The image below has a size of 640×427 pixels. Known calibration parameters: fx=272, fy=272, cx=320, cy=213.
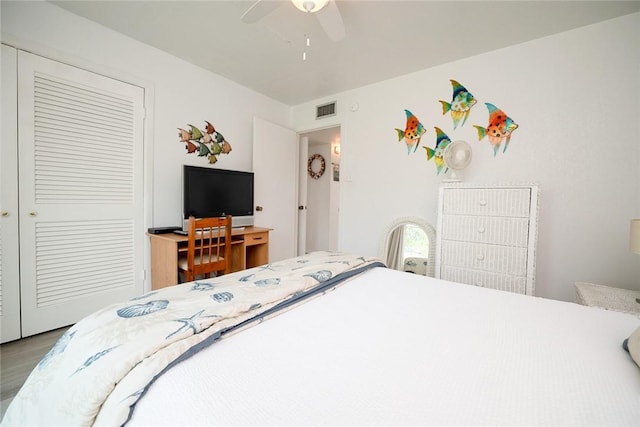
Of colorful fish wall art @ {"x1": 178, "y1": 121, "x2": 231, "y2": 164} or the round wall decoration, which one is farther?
the round wall decoration

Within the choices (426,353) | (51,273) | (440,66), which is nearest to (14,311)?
(51,273)

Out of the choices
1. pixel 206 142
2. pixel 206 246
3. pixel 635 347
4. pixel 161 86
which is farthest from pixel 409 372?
pixel 161 86

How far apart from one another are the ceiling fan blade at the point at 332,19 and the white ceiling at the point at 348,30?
23cm

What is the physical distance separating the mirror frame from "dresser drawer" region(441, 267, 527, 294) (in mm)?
226

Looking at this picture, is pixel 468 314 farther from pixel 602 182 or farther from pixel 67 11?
pixel 67 11

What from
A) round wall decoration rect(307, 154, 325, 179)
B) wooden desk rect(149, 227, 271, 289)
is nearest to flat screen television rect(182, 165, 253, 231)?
wooden desk rect(149, 227, 271, 289)

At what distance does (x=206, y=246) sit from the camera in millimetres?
2242

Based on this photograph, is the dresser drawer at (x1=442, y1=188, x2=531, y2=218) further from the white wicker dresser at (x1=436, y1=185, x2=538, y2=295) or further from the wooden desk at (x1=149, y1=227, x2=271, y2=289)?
the wooden desk at (x1=149, y1=227, x2=271, y2=289)

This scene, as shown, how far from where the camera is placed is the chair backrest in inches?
82.6

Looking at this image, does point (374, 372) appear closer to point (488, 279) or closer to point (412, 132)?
Result: point (488, 279)

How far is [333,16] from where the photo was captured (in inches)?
64.1

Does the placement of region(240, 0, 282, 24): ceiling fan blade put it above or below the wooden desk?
above

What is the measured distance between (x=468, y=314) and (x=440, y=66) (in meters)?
2.49

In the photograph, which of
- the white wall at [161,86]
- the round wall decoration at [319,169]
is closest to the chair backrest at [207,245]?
the white wall at [161,86]
